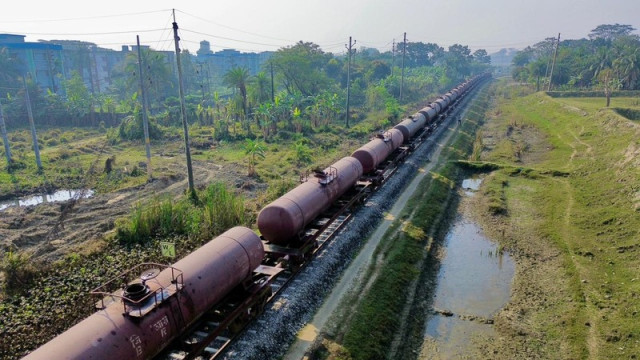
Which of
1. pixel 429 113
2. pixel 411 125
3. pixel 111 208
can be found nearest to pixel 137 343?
pixel 111 208

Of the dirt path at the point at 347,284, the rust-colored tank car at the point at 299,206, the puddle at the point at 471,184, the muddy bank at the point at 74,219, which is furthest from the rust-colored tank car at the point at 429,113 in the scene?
the rust-colored tank car at the point at 299,206

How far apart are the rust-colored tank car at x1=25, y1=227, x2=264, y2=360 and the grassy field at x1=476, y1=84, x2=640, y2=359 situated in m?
9.73

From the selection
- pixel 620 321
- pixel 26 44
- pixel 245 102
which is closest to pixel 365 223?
pixel 620 321

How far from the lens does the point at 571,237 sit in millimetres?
21625

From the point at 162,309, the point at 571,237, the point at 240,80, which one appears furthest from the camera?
the point at 240,80

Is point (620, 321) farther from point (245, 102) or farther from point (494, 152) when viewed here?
point (245, 102)

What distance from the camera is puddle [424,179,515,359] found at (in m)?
15.0

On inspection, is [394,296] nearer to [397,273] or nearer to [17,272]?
[397,273]

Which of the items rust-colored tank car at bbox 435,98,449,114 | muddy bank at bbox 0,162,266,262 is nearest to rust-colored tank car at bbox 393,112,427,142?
rust-colored tank car at bbox 435,98,449,114

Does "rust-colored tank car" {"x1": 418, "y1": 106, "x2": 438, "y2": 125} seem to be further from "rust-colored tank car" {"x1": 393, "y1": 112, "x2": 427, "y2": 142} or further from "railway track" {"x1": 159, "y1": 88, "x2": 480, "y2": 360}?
"railway track" {"x1": 159, "y1": 88, "x2": 480, "y2": 360}

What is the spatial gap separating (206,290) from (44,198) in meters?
24.6

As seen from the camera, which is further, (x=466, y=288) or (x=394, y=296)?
(x=466, y=288)

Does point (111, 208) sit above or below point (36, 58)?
below

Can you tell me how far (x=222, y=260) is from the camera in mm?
11922
